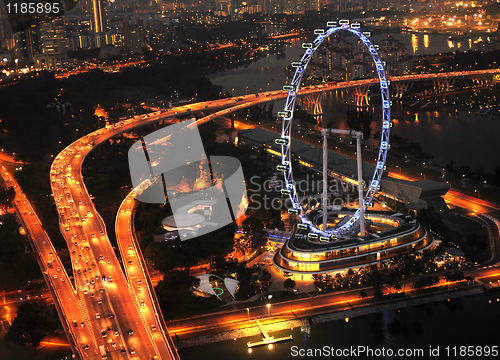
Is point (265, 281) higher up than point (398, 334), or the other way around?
point (265, 281)

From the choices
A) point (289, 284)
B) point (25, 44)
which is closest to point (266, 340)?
point (289, 284)

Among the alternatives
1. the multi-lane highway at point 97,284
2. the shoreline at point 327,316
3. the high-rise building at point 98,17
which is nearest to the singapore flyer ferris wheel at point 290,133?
the shoreline at point 327,316

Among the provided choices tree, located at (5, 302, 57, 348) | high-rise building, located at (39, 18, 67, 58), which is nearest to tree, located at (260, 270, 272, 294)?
tree, located at (5, 302, 57, 348)

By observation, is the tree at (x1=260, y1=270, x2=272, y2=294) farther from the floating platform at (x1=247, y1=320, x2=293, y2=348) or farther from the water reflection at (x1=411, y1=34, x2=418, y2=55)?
the water reflection at (x1=411, y1=34, x2=418, y2=55)

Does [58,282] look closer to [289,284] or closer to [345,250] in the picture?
[289,284]

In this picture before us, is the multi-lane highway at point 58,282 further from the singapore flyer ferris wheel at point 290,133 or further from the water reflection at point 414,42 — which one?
the water reflection at point 414,42
